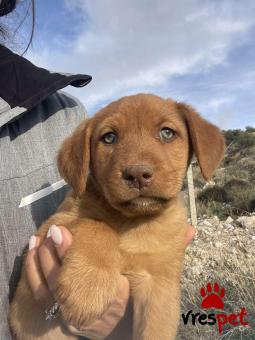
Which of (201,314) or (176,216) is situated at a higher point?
(176,216)

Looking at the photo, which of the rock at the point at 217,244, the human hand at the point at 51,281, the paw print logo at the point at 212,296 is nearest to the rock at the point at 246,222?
the rock at the point at 217,244

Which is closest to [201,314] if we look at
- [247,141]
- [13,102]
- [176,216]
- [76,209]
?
[176,216]

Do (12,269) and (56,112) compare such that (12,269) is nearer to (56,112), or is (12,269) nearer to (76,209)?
(76,209)

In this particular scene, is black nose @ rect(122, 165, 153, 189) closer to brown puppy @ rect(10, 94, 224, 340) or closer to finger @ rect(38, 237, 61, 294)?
brown puppy @ rect(10, 94, 224, 340)

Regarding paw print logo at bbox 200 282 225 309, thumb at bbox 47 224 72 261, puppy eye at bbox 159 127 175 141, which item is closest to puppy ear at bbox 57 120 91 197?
thumb at bbox 47 224 72 261

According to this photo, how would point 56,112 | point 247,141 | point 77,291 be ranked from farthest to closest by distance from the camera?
point 247,141, point 56,112, point 77,291

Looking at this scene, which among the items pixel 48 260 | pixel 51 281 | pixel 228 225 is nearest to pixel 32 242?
pixel 48 260

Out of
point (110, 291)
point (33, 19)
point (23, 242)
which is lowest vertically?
point (110, 291)
